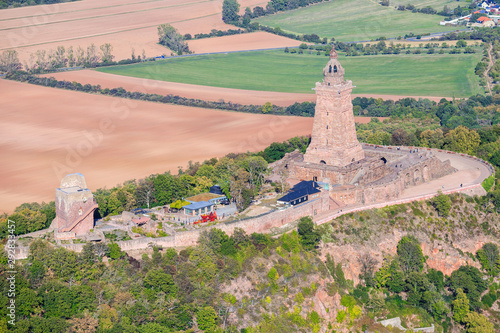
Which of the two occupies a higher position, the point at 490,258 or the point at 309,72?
the point at 309,72

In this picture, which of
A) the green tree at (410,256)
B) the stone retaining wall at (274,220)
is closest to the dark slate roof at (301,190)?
the stone retaining wall at (274,220)

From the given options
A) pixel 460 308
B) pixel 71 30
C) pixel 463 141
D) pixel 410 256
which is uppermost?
pixel 71 30

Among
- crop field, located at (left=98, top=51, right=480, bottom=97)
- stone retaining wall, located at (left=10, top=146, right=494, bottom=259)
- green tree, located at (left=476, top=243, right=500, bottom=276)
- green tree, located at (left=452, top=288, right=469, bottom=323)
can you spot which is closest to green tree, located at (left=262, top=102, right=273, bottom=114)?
crop field, located at (left=98, top=51, right=480, bottom=97)

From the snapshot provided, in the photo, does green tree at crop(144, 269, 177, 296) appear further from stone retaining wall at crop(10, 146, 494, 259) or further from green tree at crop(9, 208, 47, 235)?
green tree at crop(9, 208, 47, 235)

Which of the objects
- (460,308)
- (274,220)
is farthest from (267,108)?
(460,308)

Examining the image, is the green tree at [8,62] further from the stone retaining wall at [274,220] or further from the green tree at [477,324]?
the green tree at [477,324]

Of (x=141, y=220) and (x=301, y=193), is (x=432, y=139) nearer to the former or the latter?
(x=301, y=193)

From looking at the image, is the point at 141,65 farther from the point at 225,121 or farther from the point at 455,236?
the point at 455,236
